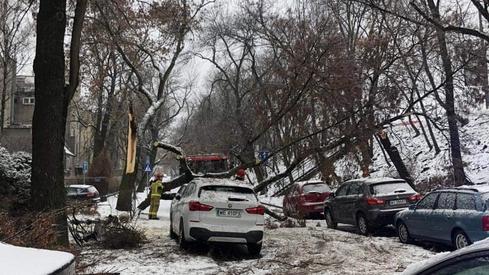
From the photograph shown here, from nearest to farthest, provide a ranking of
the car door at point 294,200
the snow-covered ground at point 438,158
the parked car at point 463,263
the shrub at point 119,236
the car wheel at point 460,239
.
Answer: the parked car at point 463,263 < the car wheel at point 460,239 < the shrub at point 119,236 < the car door at point 294,200 < the snow-covered ground at point 438,158

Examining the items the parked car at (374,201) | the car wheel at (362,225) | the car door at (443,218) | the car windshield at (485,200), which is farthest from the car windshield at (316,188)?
the car windshield at (485,200)

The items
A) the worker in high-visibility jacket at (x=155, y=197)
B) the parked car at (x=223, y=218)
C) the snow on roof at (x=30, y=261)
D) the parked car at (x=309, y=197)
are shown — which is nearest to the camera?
the snow on roof at (x=30, y=261)

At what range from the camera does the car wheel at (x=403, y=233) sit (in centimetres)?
1381

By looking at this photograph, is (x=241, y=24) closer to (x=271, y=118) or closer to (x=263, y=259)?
(x=271, y=118)

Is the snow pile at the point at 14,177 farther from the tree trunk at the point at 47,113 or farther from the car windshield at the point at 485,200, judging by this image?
the car windshield at the point at 485,200

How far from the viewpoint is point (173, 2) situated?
23.0 m

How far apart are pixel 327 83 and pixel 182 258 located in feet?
35.7

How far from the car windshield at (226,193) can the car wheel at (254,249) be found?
1016mm

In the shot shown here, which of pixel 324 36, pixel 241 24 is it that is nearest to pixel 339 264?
pixel 324 36

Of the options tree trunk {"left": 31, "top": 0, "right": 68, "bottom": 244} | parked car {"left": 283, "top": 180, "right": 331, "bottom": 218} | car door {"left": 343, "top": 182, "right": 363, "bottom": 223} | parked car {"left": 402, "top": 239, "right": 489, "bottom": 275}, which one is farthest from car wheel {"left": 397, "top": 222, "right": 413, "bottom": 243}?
parked car {"left": 402, "top": 239, "right": 489, "bottom": 275}

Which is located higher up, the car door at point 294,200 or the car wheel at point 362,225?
the car door at point 294,200

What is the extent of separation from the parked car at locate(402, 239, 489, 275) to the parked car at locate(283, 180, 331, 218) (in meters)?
18.9

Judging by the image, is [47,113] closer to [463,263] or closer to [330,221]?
[463,263]

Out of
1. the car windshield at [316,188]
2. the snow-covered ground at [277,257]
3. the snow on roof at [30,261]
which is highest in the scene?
the car windshield at [316,188]
